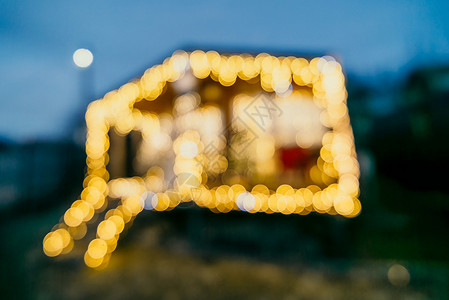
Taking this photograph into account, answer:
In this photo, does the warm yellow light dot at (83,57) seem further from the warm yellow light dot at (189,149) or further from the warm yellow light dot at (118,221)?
the warm yellow light dot at (118,221)

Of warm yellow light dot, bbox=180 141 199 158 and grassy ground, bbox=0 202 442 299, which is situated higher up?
warm yellow light dot, bbox=180 141 199 158

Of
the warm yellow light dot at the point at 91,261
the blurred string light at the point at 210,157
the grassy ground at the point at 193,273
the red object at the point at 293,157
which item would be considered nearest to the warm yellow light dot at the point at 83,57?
the blurred string light at the point at 210,157

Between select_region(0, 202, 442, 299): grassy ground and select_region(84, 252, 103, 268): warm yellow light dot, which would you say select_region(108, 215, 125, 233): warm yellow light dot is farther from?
select_region(84, 252, 103, 268): warm yellow light dot

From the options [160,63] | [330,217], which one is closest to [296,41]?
[160,63]

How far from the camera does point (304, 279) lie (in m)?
2.88

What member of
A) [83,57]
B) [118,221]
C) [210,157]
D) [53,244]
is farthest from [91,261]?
[83,57]

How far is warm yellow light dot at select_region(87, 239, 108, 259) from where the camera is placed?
3272 millimetres

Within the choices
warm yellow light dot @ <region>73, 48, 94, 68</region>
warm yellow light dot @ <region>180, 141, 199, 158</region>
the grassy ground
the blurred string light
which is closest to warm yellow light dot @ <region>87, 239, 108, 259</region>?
the blurred string light

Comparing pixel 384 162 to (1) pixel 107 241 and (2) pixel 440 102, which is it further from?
(1) pixel 107 241

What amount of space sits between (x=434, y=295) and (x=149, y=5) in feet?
11.2

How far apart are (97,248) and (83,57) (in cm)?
213

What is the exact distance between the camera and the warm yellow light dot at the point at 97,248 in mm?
3272

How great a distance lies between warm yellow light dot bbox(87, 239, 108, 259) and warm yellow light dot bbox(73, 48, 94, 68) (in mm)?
2062

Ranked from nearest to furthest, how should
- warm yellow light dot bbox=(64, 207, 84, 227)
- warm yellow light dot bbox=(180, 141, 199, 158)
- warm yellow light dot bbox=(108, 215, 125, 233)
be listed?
warm yellow light dot bbox=(64, 207, 84, 227) < warm yellow light dot bbox=(108, 215, 125, 233) < warm yellow light dot bbox=(180, 141, 199, 158)
